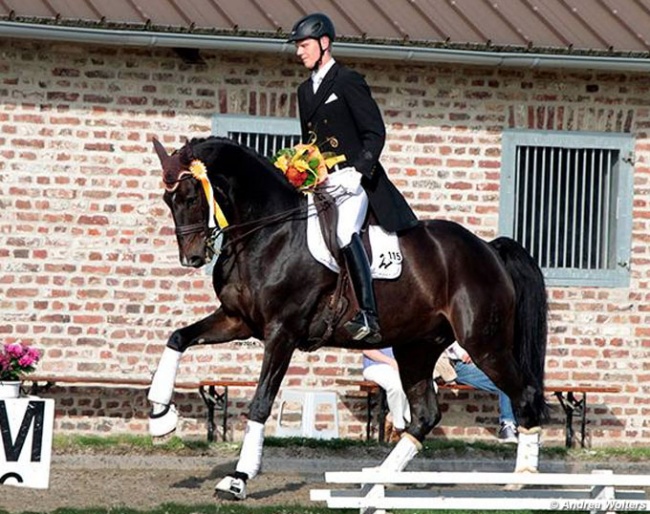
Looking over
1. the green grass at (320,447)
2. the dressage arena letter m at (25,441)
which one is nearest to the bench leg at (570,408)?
the green grass at (320,447)

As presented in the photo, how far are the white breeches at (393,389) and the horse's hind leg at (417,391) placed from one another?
7.24ft

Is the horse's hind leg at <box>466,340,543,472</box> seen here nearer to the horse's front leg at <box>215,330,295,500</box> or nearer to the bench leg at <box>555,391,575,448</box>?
the horse's front leg at <box>215,330,295,500</box>

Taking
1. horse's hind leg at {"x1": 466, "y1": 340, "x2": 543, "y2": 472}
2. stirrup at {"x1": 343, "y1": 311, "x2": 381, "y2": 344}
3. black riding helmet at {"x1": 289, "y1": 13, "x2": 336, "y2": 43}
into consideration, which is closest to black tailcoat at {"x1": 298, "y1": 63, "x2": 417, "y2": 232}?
black riding helmet at {"x1": 289, "y1": 13, "x2": 336, "y2": 43}

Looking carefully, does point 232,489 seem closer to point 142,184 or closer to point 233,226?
point 233,226

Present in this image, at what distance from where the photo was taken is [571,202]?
15.8 metres

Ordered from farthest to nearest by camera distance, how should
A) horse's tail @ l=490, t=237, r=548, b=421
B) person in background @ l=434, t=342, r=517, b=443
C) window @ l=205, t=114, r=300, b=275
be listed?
window @ l=205, t=114, r=300, b=275 < person in background @ l=434, t=342, r=517, b=443 < horse's tail @ l=490, t=237, r=548, b=421

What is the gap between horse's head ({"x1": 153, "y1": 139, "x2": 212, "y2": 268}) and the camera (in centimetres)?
1030

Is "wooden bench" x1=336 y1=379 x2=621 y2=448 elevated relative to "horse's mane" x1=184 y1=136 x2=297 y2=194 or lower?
lower

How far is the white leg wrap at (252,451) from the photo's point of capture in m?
10.4

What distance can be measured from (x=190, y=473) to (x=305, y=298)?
2.48 metres

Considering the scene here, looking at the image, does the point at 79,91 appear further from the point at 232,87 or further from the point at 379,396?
the point at 379,396

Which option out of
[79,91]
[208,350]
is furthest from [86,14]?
[208,350]

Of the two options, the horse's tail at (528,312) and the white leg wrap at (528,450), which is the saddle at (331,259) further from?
the white leg wrap at (528,450)

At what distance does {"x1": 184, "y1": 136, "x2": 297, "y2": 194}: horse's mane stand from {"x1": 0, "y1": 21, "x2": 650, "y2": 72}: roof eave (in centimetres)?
340
